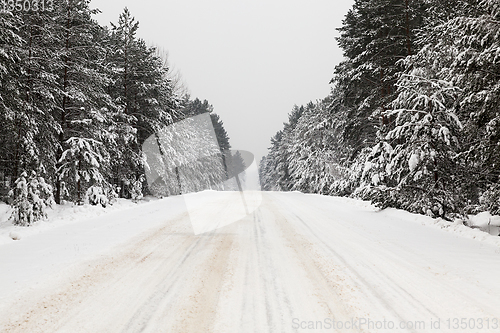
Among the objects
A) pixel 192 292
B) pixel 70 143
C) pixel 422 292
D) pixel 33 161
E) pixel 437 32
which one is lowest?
pixel 422 292

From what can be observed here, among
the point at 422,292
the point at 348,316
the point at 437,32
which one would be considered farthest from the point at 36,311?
the point at 437,32

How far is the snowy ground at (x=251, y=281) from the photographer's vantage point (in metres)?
3.08

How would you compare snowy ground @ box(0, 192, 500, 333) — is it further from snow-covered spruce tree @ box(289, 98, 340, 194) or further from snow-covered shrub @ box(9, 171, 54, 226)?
snow-covered spruce tree @ box(289, 98, 340, 194)

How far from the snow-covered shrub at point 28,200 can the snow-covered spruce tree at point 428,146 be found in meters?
12.0

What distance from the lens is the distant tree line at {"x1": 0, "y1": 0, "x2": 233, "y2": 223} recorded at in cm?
923

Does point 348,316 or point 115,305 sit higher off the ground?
point 115,305

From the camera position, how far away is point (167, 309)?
334cm

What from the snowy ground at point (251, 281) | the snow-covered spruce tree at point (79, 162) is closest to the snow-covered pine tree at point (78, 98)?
the snow-covered spruce tree at point (79, 162)

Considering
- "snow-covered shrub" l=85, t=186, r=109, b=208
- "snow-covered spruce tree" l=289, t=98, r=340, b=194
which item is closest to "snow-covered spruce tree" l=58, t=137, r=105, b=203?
"snow-covered shrub" l=85, t=186, r=109, b=208

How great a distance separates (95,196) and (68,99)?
16.0 ft

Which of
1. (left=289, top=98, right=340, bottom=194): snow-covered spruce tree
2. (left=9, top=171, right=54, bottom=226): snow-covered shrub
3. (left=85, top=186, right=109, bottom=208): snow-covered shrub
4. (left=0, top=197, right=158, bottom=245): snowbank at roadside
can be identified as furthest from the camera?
(left=289, top=98, right=340, bottom=194): snow-covered spruce tree

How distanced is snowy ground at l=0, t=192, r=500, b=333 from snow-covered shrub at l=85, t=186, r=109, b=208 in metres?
4.92

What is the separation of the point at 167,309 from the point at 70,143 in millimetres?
11535

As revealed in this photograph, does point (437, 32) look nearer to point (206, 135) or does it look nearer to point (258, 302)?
point (258, 302)
